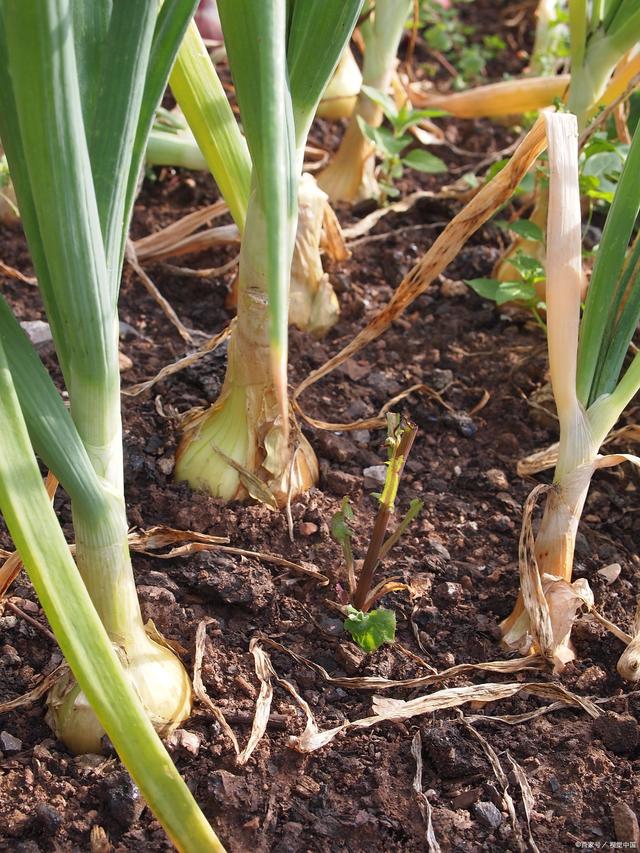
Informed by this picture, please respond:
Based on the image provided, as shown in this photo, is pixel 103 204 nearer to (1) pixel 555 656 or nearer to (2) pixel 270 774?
(2) pixel 270 774

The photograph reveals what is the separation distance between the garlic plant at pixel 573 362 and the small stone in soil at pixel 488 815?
19 centimetres

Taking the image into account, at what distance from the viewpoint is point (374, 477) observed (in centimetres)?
130

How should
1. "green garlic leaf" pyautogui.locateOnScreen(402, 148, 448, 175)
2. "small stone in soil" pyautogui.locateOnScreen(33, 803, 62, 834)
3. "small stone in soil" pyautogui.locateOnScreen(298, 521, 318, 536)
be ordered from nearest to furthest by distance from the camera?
"small stone in soil" pyautogui.locateOnScreen(33, 803, 62, 834), "small stone in soil" pyautogui.locateOnScreen(298, 521, 318, 536), "green garlic leaf" pyautogui.locateOnScreen(402, 148, 448, 175)

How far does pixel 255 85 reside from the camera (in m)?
0.87

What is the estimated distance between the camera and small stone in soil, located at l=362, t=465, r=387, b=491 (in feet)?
4.23

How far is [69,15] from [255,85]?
0.26 meters

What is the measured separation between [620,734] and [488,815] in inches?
6.8

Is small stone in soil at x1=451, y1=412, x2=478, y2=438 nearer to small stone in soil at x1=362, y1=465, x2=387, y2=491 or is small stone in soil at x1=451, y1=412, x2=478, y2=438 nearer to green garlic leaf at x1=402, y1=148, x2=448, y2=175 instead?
small stone in soil at x1=362, y1=465, x2=387, y2=491

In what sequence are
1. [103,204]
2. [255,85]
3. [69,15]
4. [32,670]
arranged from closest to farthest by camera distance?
1. [69,15]
2. [103,204]
3. [255,85]
4. [32,670]

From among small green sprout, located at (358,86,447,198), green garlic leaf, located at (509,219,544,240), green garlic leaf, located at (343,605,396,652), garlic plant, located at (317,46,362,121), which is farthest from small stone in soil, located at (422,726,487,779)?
garlic plant, located at (317,46,362,121)

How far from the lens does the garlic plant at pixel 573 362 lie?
0.96 m

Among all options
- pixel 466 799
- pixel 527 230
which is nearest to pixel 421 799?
pixel 466 799

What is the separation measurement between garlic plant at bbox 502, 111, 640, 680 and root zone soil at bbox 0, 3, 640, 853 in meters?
0.07

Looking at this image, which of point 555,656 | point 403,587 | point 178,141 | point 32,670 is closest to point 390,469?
point 403,587
